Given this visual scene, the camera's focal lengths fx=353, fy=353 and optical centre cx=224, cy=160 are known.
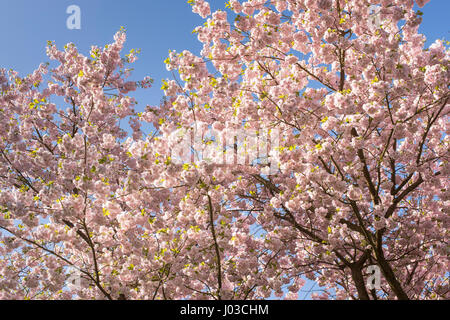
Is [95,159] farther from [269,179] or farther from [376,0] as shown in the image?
[376,0]

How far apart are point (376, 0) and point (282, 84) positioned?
2.68m

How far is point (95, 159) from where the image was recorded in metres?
6.50

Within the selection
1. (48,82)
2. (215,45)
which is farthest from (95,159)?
(48,82)

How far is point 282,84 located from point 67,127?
647cm

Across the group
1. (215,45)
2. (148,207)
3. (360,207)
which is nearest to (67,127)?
(148,207)

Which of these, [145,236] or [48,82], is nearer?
[145,236]

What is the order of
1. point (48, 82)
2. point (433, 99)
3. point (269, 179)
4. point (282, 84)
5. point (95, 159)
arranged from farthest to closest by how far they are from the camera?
1. point (48, 82)
2. point (269, 179)
3. point (282, 84)
4. point (433, 99)
5. point (95, 159)

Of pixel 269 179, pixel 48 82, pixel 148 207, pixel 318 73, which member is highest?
pixel 48 82

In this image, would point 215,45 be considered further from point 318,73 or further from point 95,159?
point 95,159

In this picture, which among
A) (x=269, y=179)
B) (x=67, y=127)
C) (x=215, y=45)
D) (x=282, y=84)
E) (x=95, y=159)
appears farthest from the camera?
(x=67, y=127)

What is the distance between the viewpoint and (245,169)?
8.02 meters

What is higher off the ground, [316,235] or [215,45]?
[215,45]

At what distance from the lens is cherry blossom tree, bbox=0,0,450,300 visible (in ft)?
20.8

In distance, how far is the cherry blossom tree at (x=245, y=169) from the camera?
634 centimetres
